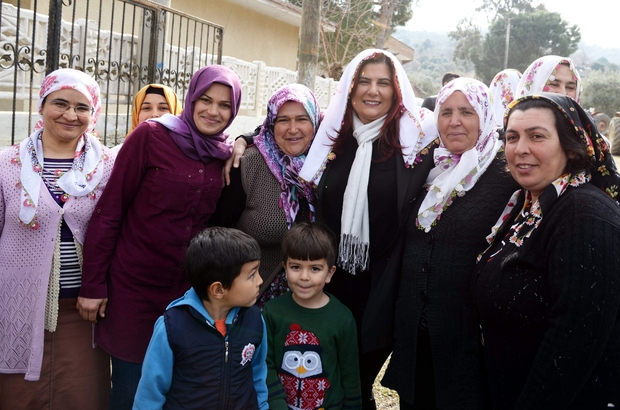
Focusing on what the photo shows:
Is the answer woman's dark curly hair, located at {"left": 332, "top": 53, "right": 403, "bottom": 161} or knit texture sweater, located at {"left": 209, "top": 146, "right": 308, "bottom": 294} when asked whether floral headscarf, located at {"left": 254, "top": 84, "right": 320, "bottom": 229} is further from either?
woman's dark curly hair, located at {"left": 332, "top": 53, "right": 403, "bottom": 161}

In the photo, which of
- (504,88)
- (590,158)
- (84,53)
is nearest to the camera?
(590,158)

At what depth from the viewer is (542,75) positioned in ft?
12.3

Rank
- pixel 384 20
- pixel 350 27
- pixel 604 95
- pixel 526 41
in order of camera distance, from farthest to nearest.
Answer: pixel 526 41, pixel 604 95, pixel 384 20, pixel 350 27

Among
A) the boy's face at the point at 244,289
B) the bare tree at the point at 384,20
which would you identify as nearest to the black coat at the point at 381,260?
the boy's face at the point at 244,289

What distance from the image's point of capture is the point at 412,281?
2674 millimetres

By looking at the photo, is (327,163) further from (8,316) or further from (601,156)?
(8,316)

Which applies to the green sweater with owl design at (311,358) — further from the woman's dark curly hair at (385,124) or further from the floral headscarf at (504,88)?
the floral headscarf at (504,88)

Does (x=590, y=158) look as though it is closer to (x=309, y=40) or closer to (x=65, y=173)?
(x=65, y=173)

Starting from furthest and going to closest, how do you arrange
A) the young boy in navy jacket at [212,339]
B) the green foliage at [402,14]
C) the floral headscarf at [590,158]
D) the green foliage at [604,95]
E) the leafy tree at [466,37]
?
1. the leafy tree at [466,37]
2. the green foliage at [604,95]
3. the green foliage at [402,14]
4. the young boy in navy jacket at [212,339]
5. the floral headscarf at [590,158]

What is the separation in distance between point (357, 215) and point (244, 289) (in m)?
0.79

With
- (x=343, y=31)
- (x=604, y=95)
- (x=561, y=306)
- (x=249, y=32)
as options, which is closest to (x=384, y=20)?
(x=343, y=31)

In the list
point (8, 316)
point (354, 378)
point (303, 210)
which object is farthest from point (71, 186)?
point (354, 378)

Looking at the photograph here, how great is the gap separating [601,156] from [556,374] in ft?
2.66

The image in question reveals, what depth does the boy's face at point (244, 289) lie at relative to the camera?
235cm
